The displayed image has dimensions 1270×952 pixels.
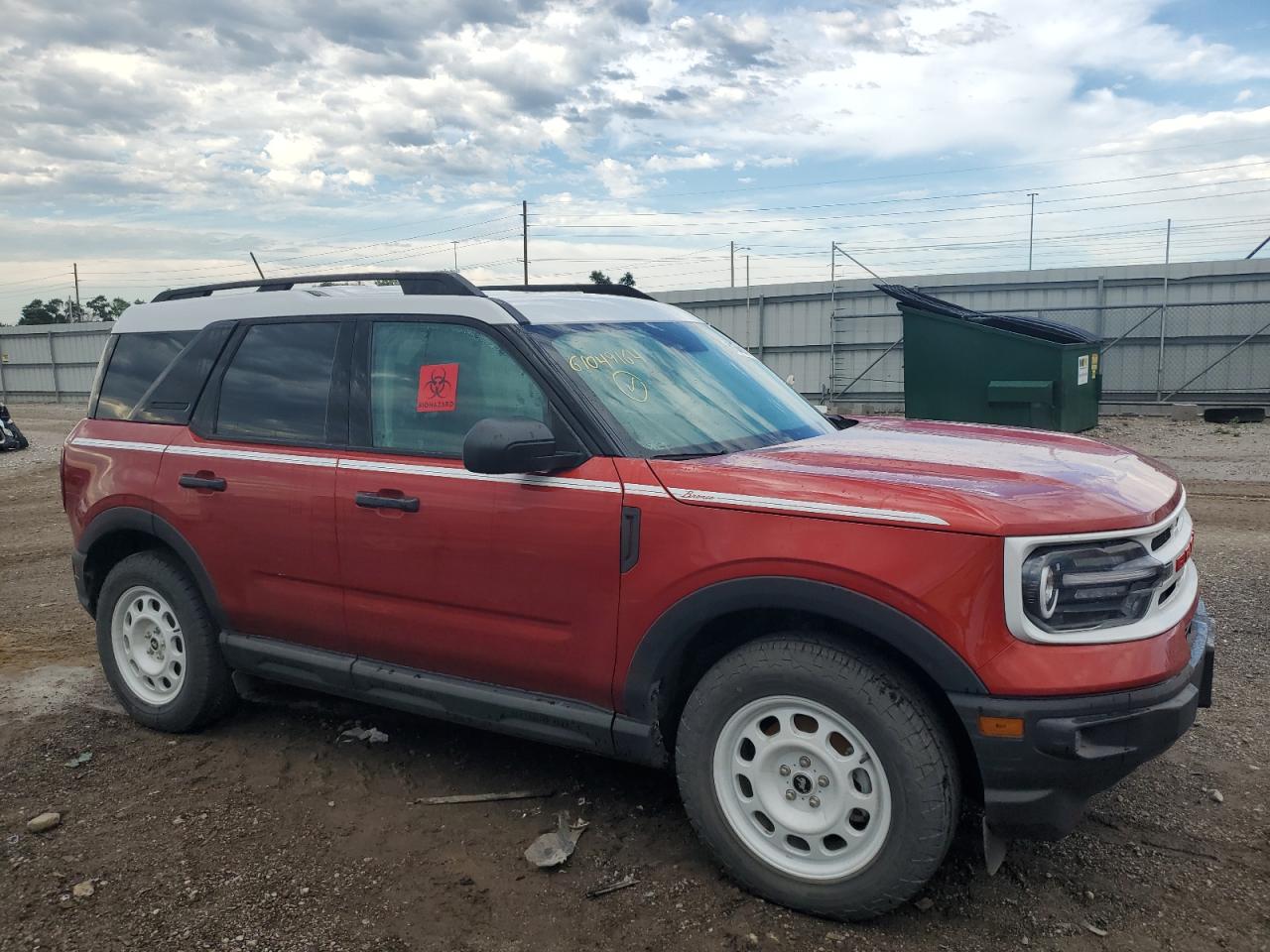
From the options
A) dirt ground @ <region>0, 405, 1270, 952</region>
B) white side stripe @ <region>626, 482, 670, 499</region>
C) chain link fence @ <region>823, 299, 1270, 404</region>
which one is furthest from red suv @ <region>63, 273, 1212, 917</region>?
chain link fence @ <region>823, 299, 1270, 404</region>

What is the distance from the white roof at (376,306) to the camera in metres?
3.68

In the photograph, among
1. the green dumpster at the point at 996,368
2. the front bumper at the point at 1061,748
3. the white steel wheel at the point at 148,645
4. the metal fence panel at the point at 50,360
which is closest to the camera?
the front bumper at the point at 1061,748

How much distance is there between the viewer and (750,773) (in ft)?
9.80

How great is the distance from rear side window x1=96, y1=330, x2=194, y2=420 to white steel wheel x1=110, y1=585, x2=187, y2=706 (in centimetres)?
86

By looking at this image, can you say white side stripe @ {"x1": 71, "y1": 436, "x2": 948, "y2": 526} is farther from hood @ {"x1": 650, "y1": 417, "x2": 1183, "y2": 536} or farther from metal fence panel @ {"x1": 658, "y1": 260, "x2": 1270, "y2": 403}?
metal fence panel @ {"x1": 658, "y1": 260, "x2": 1270, "y2": 403}

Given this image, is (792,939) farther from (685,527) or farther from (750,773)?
(685,527)

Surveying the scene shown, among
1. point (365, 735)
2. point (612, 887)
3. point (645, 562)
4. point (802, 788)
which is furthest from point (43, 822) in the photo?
point (802, 788)

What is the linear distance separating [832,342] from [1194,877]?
20.2m

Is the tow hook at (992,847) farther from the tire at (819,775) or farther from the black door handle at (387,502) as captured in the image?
the black door handle at (387,502)

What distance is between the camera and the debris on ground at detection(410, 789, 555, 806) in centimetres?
379

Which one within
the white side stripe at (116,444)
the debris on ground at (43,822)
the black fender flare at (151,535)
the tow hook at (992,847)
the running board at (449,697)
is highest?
the white side stripe at (116,444)

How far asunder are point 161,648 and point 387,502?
1.70m

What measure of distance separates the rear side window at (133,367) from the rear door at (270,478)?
380mm

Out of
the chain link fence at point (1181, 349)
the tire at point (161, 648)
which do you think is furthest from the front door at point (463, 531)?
the chain link fence at point (1181, 349)
